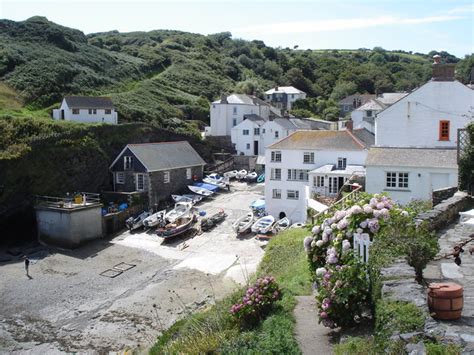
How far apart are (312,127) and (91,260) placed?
41.0 meters

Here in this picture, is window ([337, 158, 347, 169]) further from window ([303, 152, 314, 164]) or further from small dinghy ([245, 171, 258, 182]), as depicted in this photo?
small dinghy ([245, 171, 258, 182])

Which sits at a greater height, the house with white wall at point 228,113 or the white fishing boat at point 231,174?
the house with white wall at point 228,113

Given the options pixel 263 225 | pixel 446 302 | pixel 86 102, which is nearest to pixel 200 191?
pixel 263 225

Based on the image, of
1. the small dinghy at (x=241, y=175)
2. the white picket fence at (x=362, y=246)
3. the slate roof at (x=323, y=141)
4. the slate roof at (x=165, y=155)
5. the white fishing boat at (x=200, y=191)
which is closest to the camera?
the white picket fence at (x=362, y=246)

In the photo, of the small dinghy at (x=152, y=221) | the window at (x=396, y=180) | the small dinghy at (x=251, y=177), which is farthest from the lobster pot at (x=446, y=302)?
the small dinghy at (x=251, y=177)

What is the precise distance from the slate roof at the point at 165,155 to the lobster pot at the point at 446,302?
4065 cm

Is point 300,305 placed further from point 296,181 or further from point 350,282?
point 296,181

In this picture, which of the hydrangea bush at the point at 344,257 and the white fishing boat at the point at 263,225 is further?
the white fishing boat at the point at 263,225

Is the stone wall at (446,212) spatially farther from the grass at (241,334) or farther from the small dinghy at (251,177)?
the small dinghy at (251,177)

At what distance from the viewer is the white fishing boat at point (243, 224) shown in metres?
37.2

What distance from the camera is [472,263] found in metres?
10.8

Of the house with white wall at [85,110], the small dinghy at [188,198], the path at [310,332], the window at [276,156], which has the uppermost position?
the house with white wall at [85,110]

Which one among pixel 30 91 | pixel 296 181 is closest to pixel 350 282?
pixel 296 181

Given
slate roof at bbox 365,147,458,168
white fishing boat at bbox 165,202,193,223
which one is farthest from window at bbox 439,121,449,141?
white fishing boat at bbox 165,202,193,223
